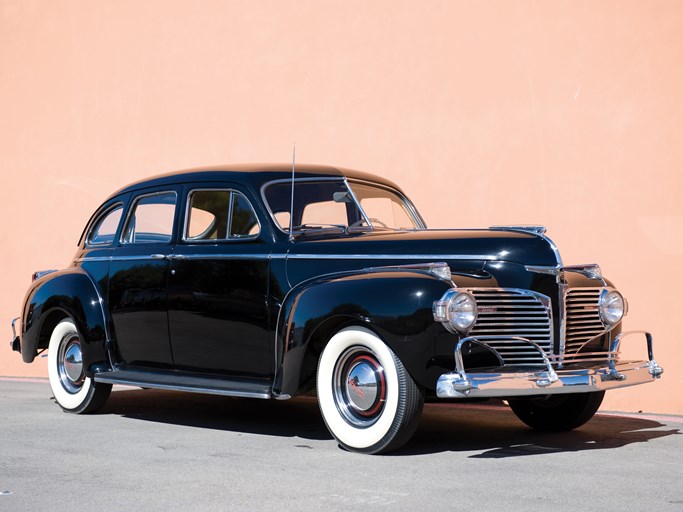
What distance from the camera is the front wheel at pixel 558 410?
680 centimetres

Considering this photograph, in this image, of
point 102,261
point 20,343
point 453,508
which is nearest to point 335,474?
point 453,508

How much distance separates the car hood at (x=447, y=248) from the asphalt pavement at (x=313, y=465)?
3.80 feet

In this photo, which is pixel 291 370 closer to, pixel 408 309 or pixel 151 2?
pixel 408 309

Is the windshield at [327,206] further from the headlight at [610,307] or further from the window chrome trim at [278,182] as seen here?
the headlight at [610,307]

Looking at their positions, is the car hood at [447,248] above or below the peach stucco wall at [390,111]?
below

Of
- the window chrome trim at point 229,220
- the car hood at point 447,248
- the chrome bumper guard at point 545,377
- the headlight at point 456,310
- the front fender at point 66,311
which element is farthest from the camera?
the front fender at point 66,311

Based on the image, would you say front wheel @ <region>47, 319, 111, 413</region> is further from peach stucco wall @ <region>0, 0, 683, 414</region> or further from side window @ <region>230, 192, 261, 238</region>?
peach stucco wall @ <region>0, 0, 683, 414</region>

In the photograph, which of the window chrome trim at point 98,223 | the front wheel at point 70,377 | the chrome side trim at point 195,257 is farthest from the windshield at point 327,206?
the front wheel at point 70,377

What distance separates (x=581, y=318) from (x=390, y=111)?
15.2ft

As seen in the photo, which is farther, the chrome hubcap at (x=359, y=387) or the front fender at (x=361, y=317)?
the chrome hubcap at (x=359, y=387)

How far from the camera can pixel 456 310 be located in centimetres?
553

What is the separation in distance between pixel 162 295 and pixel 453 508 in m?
3.47

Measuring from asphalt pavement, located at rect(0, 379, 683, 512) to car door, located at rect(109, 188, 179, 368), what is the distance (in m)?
0.57

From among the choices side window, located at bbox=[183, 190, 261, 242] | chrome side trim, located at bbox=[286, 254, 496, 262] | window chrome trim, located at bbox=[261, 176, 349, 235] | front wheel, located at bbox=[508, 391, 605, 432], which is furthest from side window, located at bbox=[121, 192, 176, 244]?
front wheel, located at bbox=[508, 391, 605, 432]
